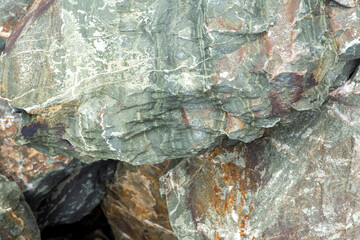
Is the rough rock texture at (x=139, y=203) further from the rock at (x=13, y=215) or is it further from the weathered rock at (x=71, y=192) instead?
the rock at (x=13, y=215)

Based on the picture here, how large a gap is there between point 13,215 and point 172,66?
125 centimetres

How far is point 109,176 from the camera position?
271cm

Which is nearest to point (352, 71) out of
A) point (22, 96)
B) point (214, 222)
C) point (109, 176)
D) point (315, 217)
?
point (315, 217)

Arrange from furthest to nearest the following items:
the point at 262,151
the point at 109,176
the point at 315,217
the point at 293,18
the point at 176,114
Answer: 1. the point at 109,176
2. the point at 262,151
3. the point at 315,217
4. the point at 176,114
5. the point at 293,18

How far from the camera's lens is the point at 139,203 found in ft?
8.63

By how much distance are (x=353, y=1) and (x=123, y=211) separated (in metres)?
1.90

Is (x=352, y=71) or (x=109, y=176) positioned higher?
(x=352, y=71)

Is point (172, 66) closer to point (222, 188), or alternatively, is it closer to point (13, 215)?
point (222, 188)

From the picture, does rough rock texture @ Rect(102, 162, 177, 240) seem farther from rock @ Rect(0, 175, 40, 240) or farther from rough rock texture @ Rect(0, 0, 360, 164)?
rough rock texture @ Rect(0, 0, 360, 164)

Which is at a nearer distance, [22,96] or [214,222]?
[22,96]

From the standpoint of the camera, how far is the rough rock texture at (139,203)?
99.0 inches

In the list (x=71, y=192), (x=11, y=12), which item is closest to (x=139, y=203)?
(x=71, y=192)

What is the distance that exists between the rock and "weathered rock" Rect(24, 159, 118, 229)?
10.6 inches

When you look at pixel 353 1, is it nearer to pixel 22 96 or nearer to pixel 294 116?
pixel 294 116
